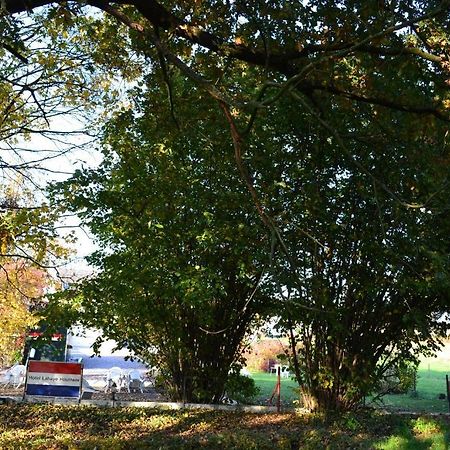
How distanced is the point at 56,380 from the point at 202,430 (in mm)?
3410

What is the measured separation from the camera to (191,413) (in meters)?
8.07

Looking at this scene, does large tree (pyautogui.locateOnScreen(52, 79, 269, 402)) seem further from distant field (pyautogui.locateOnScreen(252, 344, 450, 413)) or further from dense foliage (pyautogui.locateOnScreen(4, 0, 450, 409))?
distant field (pyautogui.locateOnScreen(252, 344, 450, 413))

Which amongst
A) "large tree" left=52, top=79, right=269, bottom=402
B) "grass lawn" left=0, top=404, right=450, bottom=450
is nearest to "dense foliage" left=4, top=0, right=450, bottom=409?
"large tree" left=52, top=79, right=269, bottom=402

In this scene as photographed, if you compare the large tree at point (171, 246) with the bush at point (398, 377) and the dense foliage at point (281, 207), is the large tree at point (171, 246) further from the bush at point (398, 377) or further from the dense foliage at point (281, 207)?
the bush at point (398, 377)

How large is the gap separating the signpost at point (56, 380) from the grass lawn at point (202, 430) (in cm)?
59

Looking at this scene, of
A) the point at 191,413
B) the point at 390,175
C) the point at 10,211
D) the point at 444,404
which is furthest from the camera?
the point at 444,404

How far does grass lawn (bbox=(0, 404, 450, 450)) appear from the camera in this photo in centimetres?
607

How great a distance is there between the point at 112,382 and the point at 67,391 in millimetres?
5236

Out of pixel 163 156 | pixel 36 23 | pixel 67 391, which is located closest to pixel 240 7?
pixel 163 156

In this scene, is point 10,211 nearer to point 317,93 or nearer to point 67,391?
point 67,391

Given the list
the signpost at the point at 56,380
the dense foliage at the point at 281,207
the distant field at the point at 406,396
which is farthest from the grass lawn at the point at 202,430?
the distant field at the point at 406,396

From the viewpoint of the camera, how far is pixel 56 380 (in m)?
9.38

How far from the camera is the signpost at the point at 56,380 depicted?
367 inches

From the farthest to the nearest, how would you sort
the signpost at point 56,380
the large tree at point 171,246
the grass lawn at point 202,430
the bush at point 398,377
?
the signpost at point 56,380 < the bush at point 398,377 < the large tree at point 171,246 < the grass lawn at point 202,430
